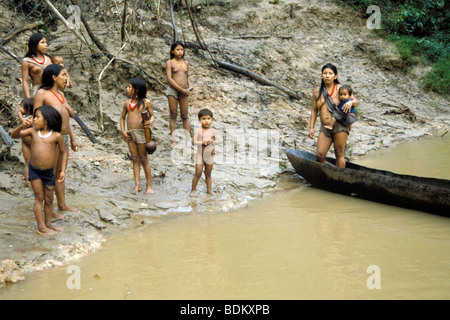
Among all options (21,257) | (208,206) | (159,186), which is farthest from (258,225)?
(21,257)

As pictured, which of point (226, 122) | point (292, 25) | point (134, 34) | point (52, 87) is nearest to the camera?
point (52, 87)

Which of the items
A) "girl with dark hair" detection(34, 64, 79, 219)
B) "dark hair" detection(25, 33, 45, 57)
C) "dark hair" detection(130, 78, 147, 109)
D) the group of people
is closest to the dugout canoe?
the group of people

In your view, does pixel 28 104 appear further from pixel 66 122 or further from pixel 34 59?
pixel 34 59

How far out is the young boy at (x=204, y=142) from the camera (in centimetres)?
552

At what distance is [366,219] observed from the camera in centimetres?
504

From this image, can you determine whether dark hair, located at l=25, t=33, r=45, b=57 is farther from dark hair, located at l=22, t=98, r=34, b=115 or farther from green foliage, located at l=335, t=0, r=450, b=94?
green foliage, located at l=335, t=0, r=450, b=94

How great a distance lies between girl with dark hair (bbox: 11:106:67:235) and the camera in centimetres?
406

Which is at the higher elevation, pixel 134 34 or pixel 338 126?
pixel 134 34

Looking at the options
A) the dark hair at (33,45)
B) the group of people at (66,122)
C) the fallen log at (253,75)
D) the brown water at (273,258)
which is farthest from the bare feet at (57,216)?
the fallen log at (253,75)

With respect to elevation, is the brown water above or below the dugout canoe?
below

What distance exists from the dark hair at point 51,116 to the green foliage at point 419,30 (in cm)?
1089

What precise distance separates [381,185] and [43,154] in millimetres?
3973
